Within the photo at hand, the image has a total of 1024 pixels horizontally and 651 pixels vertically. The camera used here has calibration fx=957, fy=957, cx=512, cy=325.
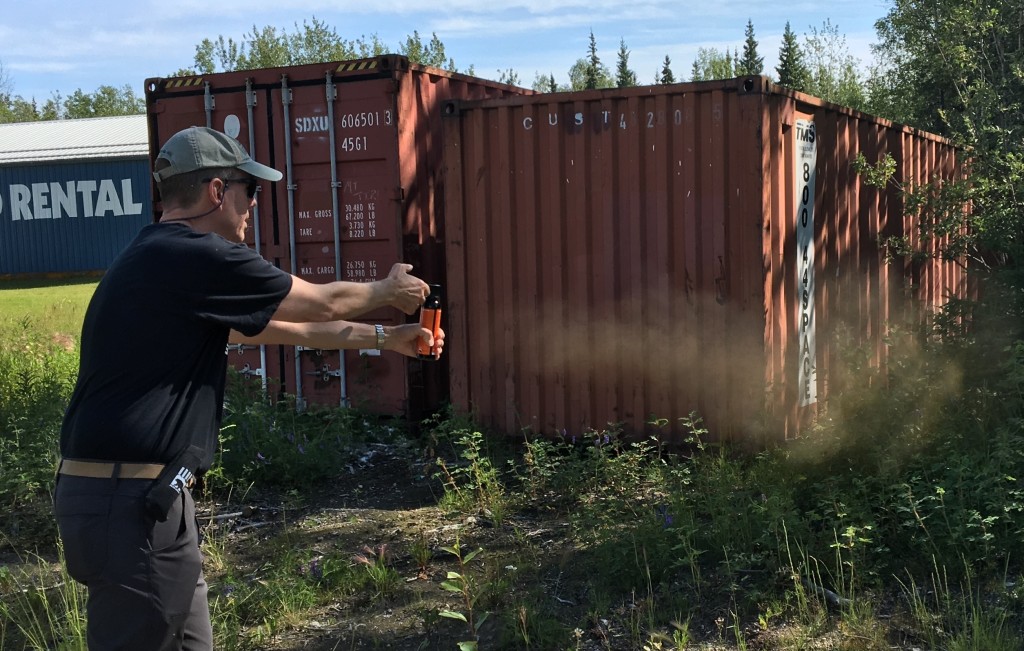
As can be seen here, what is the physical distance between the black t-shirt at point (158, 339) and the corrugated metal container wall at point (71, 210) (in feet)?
97.3

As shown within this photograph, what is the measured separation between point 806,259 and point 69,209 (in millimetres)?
28885

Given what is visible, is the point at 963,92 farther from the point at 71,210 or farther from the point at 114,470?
the point at 71,210

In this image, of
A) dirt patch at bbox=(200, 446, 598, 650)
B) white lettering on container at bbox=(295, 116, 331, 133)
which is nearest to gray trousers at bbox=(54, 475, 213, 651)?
dirt patch at bbox=(200, 446, 598, 650)

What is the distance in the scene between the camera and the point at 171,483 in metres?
2.88

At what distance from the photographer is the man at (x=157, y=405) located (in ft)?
9.28

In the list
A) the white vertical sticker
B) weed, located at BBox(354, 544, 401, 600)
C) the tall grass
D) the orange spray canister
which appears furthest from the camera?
the white vertical sticker

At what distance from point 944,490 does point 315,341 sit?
3.19m

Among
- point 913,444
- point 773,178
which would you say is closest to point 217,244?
point 913,444

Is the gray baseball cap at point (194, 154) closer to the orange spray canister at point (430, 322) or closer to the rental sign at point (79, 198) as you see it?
the orange spray canister at point (430, 322)

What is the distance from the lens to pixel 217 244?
2.98 m

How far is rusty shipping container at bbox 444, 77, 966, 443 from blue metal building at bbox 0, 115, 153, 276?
25787 mm

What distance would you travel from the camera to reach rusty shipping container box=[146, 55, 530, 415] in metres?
7.90

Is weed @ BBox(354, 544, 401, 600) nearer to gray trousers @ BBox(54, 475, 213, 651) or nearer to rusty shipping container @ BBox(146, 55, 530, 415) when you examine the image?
gray trousers @ BBox(54, 475, 213, 651)

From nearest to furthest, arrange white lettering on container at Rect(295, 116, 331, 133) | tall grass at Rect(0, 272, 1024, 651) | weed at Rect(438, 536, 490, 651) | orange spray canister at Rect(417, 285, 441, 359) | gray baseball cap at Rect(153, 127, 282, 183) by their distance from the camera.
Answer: gray baseball cap at Rect(153, 127, 282, 183) → orange spray canister at Rect(417, 285, 441, 359) → weed at Rect(438, 536, 490, 651) → tall grass at Rect(0, 272, 1024, 651) → white lettering on container at Rect(295, 116, 331, 133)
